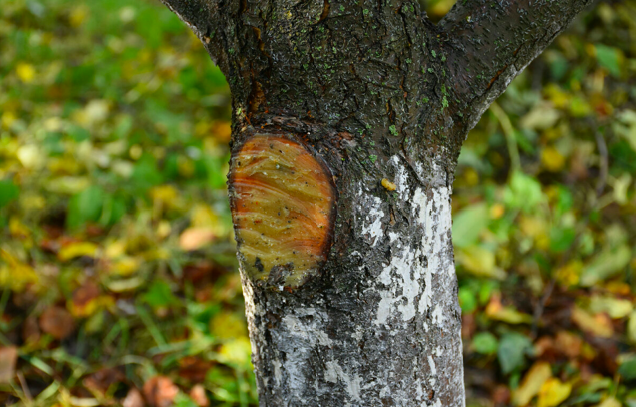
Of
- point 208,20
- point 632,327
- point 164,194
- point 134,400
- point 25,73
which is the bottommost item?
point 134,400

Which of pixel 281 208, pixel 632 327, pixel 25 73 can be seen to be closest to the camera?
pixel 281 208

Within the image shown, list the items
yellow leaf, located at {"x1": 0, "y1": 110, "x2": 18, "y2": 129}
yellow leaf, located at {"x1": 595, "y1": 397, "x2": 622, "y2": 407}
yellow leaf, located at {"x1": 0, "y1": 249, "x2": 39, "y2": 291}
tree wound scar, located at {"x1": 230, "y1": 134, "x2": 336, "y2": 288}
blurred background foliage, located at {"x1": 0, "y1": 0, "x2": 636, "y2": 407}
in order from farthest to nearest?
yellow leaf, located at {"x1": 0, "y1": 110, "x2": 18, "y2": 129}, yellow leaf, located at {"x1": 0, "y1": 249, "x2": 39, "y2": 291}, blurred background foliage, located at {"x1": 0, "y1": 0, "x2": 636, "y2": 407}, yellow leaf, located at {"x1": 595, "y1": 397, "x2": 622, "y2": 407}, tree wound scar, located at {"x1": 230, "y1": 134, "x2": 336, "y2": 288}

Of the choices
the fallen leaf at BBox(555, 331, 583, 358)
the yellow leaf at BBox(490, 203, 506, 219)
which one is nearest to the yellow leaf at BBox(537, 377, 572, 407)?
the fallen leaf at BBox(555, 331, 583, 358)

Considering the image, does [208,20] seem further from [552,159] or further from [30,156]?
[552,159]

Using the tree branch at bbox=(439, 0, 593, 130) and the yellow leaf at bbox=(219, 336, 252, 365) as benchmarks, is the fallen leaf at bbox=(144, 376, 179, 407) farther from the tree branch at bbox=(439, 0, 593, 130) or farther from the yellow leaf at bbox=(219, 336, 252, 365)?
the tree branch at bbox=(439, 0, 593, 130)

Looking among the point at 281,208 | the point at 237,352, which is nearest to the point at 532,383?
the point at 237,352

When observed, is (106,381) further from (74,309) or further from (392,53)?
(392,53)
